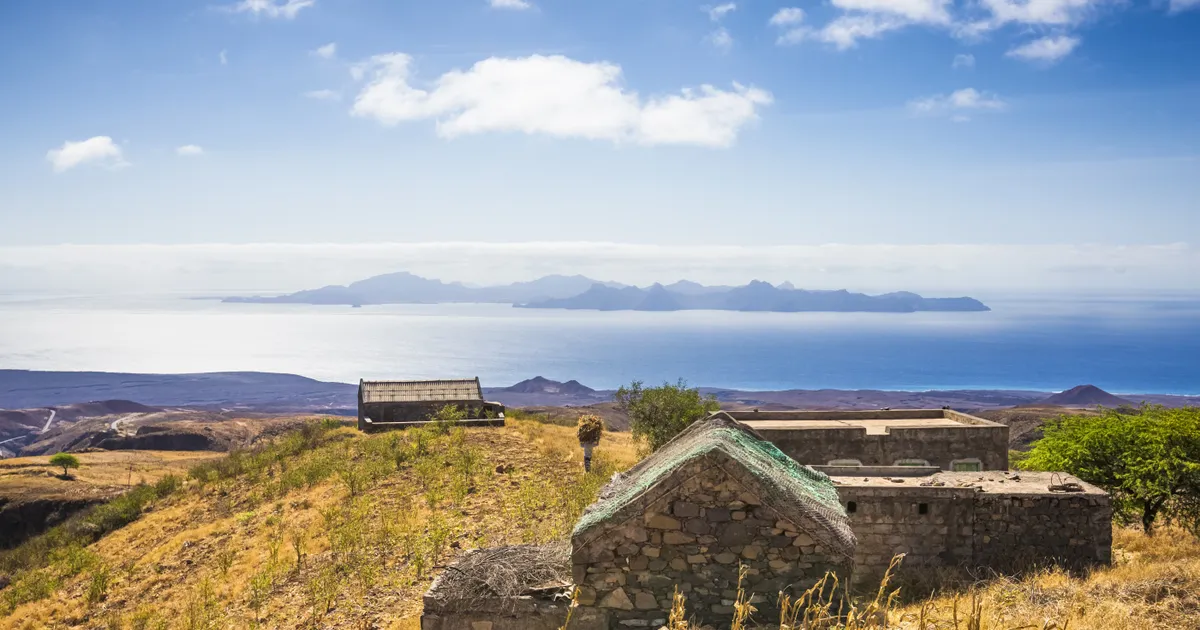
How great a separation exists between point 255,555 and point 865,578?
1447cm

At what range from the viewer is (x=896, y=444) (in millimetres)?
22109

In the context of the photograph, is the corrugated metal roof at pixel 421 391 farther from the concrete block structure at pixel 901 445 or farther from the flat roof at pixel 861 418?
the concrete block structure at pixel 901 445

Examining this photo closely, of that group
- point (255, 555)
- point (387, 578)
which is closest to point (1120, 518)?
point (387, 578)

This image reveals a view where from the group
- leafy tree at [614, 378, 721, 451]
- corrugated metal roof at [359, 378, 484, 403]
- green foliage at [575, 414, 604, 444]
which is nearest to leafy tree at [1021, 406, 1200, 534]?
green foliage at [575, 414, 604, 444]

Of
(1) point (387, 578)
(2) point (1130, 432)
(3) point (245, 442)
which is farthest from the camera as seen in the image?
(3) point (245, 442)

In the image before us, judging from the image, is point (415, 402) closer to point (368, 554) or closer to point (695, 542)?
point (368, 554)

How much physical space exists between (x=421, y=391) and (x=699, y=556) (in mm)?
27776

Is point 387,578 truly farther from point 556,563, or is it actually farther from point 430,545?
point 556,563

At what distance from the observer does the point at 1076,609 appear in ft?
27.6

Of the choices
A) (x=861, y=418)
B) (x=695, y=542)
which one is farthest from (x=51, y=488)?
(x=695, y=542)

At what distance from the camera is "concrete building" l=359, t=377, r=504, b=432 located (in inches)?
1366

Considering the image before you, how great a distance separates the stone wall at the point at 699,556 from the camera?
32.4ft

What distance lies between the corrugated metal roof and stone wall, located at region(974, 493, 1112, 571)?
78.2 feet

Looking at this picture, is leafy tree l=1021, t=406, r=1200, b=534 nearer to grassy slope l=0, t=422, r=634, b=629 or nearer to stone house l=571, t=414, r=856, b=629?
grassy slope l=0, t=422, r=634, b=629
